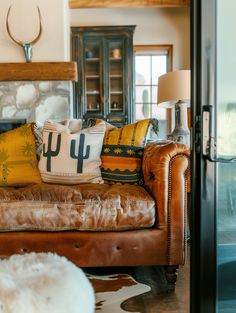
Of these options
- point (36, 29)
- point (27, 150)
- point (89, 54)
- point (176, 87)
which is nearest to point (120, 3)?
point (89, 54)

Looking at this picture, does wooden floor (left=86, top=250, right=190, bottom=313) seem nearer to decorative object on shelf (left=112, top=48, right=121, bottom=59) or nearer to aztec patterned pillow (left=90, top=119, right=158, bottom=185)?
aztec patterned pillow (left=90, top=119, right=158, bottom=185)

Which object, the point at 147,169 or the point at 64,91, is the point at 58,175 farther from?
the point at 64,91

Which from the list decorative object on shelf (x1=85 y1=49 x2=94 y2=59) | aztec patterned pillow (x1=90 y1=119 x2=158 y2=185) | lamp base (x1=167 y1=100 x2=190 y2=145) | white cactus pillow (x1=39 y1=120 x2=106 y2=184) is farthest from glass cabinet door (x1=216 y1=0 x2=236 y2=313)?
decorative object on shelf (x1=85 y1=49 x2=94 y2=59)

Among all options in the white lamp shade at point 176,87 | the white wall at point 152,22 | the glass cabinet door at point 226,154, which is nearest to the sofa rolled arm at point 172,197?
the glass cabinet door at point 226,154

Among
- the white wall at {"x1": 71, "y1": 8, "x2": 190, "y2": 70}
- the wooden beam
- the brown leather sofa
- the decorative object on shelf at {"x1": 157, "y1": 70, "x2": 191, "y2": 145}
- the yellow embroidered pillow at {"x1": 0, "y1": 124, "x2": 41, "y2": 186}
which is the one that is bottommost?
the brown leather sofa

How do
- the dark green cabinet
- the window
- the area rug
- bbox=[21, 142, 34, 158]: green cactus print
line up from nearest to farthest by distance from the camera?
1. the area rug
2. bbox=[21, 142, 34, 158]: green cactus print
3. the dark green cabinet
4. the window

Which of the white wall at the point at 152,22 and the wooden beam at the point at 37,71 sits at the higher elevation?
the white wall at the point at 152,22

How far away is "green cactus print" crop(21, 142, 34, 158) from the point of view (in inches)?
86.8

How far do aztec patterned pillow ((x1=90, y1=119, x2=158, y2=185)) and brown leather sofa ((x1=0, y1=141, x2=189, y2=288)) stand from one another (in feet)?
0.92

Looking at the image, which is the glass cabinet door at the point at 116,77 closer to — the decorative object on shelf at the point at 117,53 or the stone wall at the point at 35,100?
the decorative object on shelf at the point at 117,53

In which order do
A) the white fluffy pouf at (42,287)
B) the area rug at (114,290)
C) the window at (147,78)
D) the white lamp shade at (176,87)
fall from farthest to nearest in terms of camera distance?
the window at (147,78) < the white lamp shade at (176,87) < the area rug at (114,290) < the white fluffy pouf at (42,287)

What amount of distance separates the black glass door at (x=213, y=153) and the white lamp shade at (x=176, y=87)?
1732 mm

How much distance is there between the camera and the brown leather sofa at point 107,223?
1731 mm

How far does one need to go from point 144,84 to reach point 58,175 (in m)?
3.72
